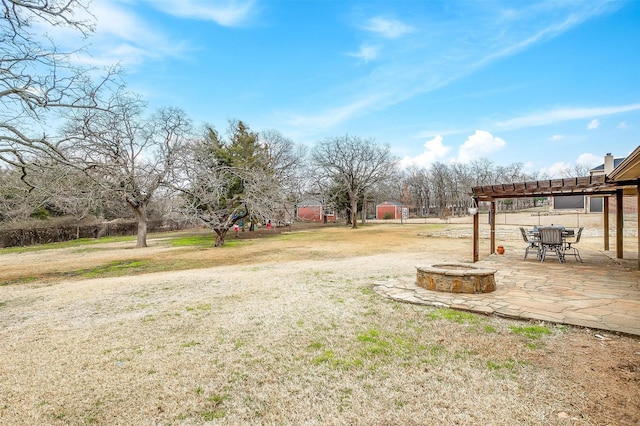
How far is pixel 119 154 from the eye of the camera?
33.8 feet

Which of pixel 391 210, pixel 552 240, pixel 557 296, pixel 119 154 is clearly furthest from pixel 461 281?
pixel 391 210

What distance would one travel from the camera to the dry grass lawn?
7.58ft

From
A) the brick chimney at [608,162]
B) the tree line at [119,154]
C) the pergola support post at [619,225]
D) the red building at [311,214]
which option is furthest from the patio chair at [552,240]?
the red building at [311,214]

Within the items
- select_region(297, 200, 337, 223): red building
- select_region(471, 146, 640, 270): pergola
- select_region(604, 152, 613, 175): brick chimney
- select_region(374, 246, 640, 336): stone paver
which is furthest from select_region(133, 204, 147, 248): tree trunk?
select_region(604, 152, 613, 175): brick chimney

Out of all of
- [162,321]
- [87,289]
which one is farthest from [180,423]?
[87,289]

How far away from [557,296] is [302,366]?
4.54 m

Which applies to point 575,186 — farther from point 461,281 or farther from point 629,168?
point 461,281

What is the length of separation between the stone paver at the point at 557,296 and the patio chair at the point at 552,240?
0.72 metres

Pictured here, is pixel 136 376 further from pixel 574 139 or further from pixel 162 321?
pixel 574 139

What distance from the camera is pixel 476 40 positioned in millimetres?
11227

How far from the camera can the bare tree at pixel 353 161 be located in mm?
29844

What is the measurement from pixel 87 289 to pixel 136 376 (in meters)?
5.38

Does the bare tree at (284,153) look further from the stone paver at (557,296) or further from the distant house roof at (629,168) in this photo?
the distant house roof at (629,168)

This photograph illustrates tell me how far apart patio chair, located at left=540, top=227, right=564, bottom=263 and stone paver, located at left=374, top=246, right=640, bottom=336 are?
2.37 ft
